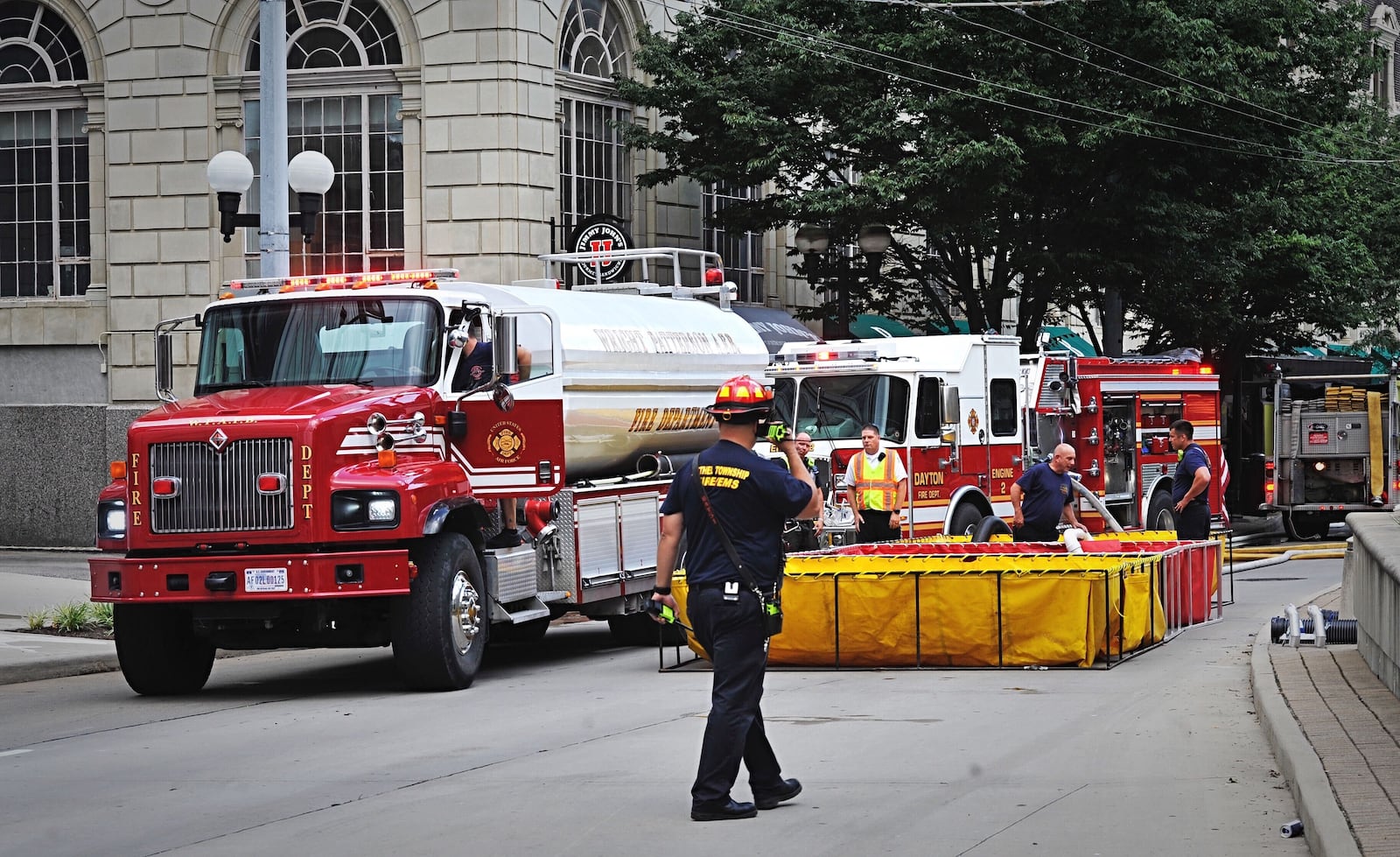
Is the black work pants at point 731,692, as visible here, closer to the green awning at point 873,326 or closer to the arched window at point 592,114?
the arched window at point 592,114

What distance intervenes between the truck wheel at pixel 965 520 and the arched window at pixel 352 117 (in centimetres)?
945

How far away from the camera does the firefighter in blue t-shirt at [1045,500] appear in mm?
18000

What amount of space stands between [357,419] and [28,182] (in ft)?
57.3

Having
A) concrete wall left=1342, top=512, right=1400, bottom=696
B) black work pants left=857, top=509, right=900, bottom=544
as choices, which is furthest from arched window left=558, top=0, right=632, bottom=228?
concrete wall left=1342, top=512, right=1400, bottom=696

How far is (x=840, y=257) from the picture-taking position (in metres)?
30.5

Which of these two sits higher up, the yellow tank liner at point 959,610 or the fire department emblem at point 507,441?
the fire department emblem at point 507,441

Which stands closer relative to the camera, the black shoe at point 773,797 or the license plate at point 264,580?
the black shoe at point 773,797

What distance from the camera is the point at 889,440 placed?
2084cm

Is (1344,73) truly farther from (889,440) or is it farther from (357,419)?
(357,419)

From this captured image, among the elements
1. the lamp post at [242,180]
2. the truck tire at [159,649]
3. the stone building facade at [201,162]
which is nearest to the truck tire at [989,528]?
the lamp post at [242,180]

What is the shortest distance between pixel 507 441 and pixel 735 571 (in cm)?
652

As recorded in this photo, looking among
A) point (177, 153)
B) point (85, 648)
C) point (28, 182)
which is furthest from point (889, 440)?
point (28, 182)

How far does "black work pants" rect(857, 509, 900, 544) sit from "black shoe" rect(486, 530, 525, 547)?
5.82 m

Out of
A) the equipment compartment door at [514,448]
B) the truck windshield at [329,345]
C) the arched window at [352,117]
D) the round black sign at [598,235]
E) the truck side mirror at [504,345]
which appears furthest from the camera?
the arched window at [352,117]
